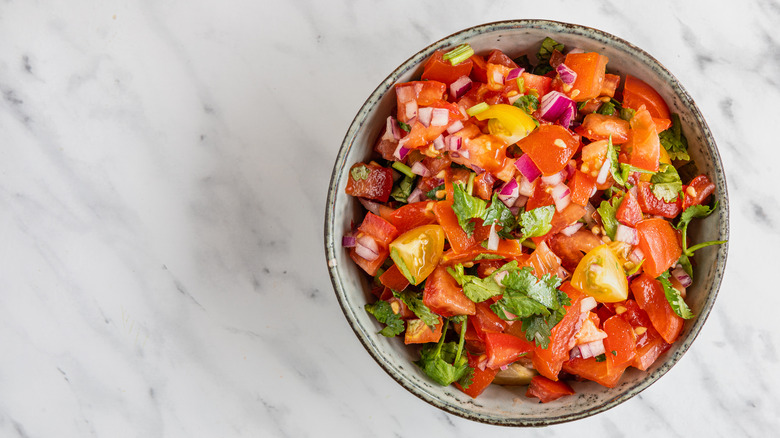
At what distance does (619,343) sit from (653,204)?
1.49ft

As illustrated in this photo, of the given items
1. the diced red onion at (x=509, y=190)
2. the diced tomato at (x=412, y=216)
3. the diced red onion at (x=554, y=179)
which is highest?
the diced red onion at (x=554, y=179)

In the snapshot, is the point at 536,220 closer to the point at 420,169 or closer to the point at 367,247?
the point at 420,169

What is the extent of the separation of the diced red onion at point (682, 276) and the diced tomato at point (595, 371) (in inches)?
14.0

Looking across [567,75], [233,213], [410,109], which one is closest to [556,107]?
[567,75]

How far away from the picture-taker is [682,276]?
198cm

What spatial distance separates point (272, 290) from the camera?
8.07ft

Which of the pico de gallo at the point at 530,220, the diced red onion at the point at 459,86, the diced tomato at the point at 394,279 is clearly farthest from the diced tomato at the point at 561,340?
the diced red onion at the point at 459,86

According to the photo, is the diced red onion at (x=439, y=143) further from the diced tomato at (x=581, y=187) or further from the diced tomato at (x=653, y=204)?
the diced tomato at (x=653, y=204)

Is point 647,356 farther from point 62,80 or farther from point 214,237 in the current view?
point 62,80

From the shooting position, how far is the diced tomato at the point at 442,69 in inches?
74.7

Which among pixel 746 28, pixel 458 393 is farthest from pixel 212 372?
pixel 746 28

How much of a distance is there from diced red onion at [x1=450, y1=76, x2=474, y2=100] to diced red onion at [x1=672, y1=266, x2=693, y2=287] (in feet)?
3.00

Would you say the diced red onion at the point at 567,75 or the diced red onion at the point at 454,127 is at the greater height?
the diced red onion at the point at 567,75

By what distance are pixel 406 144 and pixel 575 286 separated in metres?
0.67
